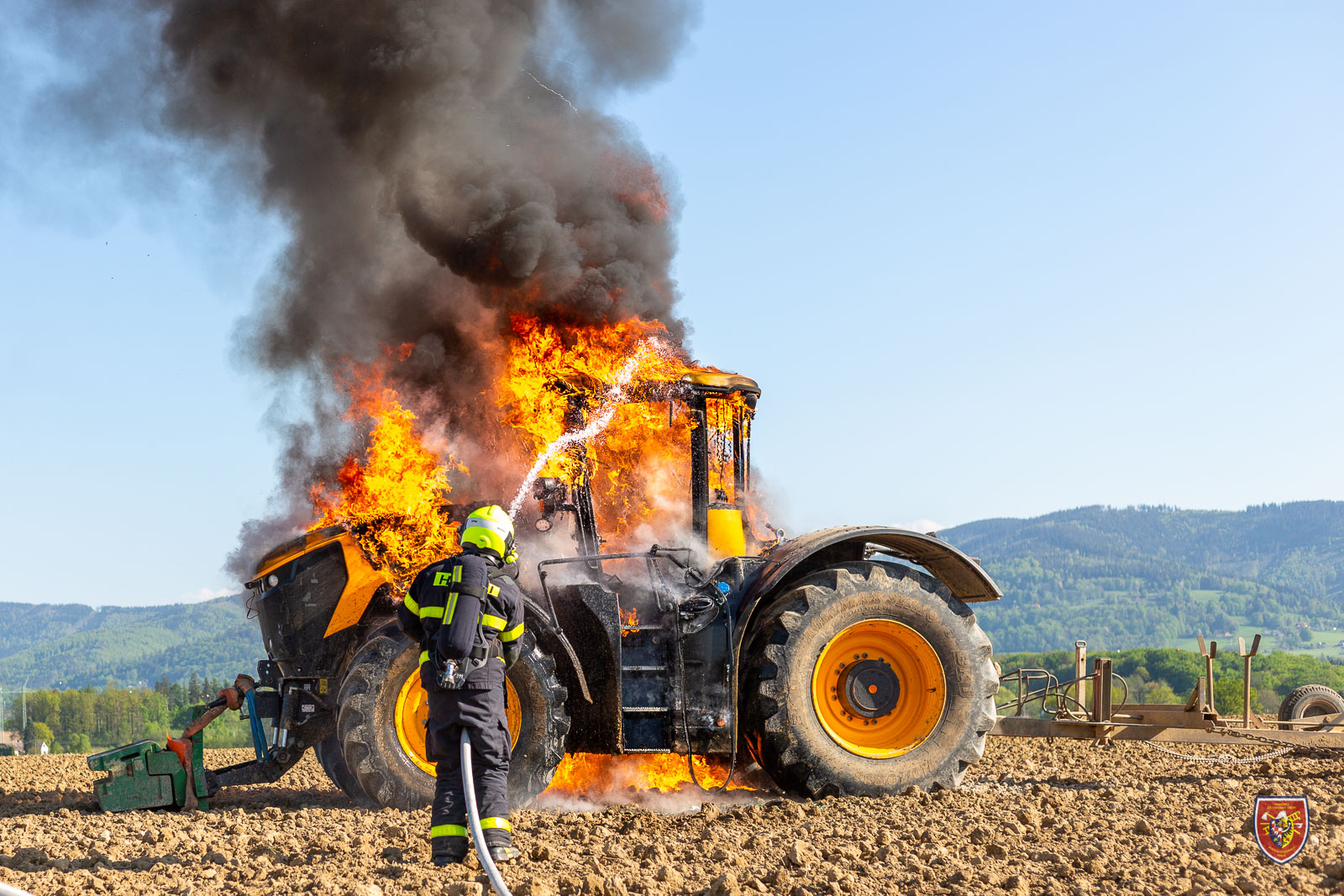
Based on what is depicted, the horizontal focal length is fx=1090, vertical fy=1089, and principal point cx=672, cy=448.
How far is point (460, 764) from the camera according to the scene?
5617 mm

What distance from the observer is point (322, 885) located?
5.05m

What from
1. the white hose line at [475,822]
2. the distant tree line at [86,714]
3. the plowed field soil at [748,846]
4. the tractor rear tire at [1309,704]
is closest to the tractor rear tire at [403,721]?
the plowed field soil at [748,846]

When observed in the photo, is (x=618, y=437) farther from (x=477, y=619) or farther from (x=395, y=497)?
(x=477, y=619)

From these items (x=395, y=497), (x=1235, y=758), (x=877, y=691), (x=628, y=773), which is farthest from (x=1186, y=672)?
(x=395, y=497)

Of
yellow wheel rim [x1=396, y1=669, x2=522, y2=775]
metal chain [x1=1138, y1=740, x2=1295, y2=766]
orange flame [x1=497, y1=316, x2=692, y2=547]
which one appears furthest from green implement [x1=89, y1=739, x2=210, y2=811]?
metal chain [x1=1138, y1=740, x2=1295, y2=766]

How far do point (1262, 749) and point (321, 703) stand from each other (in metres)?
8.04

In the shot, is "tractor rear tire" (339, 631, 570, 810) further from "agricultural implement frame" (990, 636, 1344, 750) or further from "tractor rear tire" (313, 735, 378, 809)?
"agricultural implement frame" (990, 636, 1344, 750)

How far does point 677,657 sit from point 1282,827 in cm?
346

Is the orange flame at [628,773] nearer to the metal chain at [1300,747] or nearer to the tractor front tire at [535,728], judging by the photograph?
the tractor front tire at [535,728]

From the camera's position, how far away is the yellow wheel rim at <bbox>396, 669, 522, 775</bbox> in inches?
272

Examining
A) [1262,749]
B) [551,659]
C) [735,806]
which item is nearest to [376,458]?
[551,659]

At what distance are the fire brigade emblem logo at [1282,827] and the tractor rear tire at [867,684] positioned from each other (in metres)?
1.94

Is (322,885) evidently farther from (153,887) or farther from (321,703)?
(321,703)

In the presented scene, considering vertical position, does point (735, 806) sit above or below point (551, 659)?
below
